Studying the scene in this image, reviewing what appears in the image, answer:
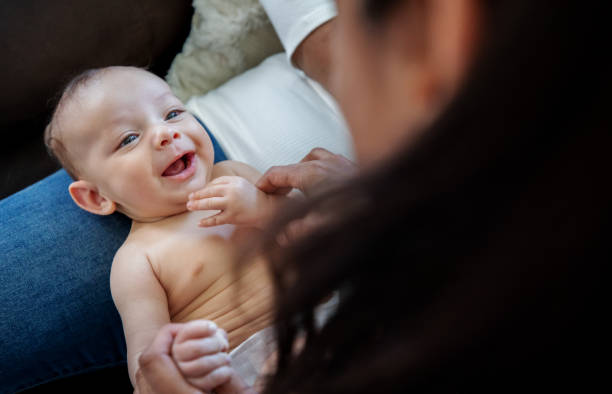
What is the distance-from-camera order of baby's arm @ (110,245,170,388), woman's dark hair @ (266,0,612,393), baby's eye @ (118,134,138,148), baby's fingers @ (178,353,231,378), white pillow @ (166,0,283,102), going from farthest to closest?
white pillow @ (166,0,283,102)
baby's eye @ (118,134,138,148)
baby's arm @ (110,245,170,388)
baby's fingers @ (178,353,231,378)
woman's dark hair @ (266,0,612,393)

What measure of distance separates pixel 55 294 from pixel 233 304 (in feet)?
1.28

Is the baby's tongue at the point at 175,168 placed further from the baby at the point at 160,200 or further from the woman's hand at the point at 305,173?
the woman's hand at the point at 305,173

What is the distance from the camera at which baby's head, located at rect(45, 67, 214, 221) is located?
1023 millimetres

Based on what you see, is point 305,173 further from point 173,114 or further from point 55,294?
point 55,294

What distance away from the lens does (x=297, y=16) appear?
124 cm

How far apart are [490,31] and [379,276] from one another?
0.22 metres

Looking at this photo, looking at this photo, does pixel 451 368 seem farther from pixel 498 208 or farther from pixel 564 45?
pixel 564 45

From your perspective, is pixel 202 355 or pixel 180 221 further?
pixel 180 221

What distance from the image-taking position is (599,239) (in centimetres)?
40

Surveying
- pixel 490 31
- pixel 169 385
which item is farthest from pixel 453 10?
pixel 169 385

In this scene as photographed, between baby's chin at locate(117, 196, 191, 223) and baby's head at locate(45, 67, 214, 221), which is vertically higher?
baby's head at locate(45, 67, 214, 221)

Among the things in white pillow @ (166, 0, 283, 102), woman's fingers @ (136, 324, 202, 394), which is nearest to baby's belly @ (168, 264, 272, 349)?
woman's fingers @ (136, 324, 202, 394)

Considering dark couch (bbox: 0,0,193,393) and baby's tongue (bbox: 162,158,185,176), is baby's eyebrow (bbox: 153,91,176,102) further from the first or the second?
dark couch (bbox: 0,0,193,393)

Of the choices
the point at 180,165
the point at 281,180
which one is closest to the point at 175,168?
the point at 180,165
